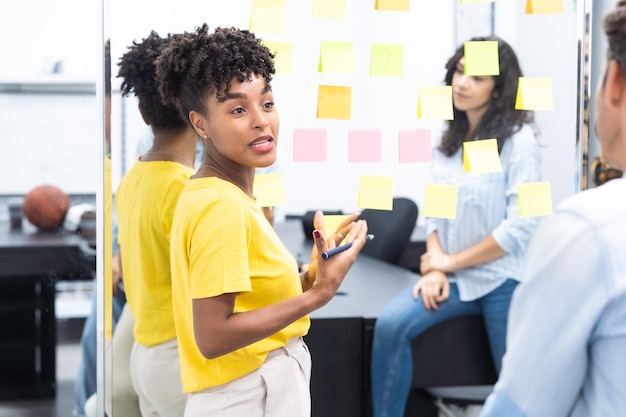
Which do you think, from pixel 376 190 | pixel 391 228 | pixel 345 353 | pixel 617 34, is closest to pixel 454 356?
pixel 345 353

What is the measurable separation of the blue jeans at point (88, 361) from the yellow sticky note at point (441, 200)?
0.88m

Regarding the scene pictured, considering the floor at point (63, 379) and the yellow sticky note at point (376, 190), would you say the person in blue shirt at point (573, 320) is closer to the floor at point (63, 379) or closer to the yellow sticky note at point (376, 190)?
the yellow sticky note at point (376, 190)

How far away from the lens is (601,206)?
84 centimetres

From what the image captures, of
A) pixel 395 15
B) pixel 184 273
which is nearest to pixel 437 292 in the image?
pixel 395 15

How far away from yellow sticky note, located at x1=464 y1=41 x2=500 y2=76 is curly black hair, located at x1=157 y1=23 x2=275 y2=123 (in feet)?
2.64

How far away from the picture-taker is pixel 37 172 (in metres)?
2.02

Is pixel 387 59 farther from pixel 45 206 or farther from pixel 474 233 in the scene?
pixel 45 206

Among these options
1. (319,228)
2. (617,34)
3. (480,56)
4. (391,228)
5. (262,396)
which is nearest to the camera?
(617,34)

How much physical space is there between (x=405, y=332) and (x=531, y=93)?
77 cm

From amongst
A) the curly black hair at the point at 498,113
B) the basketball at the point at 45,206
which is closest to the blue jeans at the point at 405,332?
the curly black hair at the point at 498,113

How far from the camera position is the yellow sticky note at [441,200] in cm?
221

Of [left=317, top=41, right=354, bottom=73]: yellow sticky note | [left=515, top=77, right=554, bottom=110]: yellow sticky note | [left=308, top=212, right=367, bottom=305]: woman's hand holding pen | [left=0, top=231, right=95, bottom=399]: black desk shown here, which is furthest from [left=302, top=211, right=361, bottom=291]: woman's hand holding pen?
[left=515, top=77, right=554, bottom=110]: yellow sticky note

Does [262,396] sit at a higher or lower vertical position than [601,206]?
lower

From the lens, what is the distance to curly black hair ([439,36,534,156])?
2.19 meters
